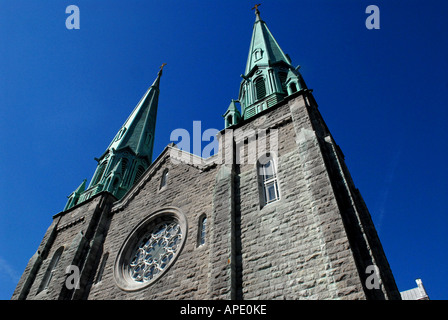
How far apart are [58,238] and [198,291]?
31.1 feet

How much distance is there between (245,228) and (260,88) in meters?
8.65

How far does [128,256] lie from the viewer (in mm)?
12531

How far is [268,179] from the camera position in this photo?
35.7 feet

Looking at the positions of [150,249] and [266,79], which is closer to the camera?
[150,249]

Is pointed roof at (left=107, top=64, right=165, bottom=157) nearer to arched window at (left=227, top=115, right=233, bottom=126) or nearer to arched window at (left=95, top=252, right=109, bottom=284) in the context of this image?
arched window at (left=227, top=115, right=233, bottom=126)

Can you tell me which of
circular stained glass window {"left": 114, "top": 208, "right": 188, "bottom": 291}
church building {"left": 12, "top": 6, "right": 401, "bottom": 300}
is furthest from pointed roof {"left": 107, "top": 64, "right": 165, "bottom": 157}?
circular stained glass window {"left": 114, "top": 208, "right": 188, "bottom": 291}

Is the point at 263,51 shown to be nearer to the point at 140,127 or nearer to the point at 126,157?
the point at 126,157

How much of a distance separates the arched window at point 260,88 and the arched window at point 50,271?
11.1 m

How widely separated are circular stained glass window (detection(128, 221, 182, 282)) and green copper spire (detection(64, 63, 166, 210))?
12.3 ft

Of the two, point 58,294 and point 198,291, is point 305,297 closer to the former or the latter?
point 198,291

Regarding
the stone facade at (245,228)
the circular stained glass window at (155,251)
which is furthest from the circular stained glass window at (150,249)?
the stone facade at (245,228)

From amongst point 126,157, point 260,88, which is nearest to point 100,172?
point 126,157

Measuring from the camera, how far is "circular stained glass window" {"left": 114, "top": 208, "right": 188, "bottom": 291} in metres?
11.2

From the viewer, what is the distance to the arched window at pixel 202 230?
35.3ft
